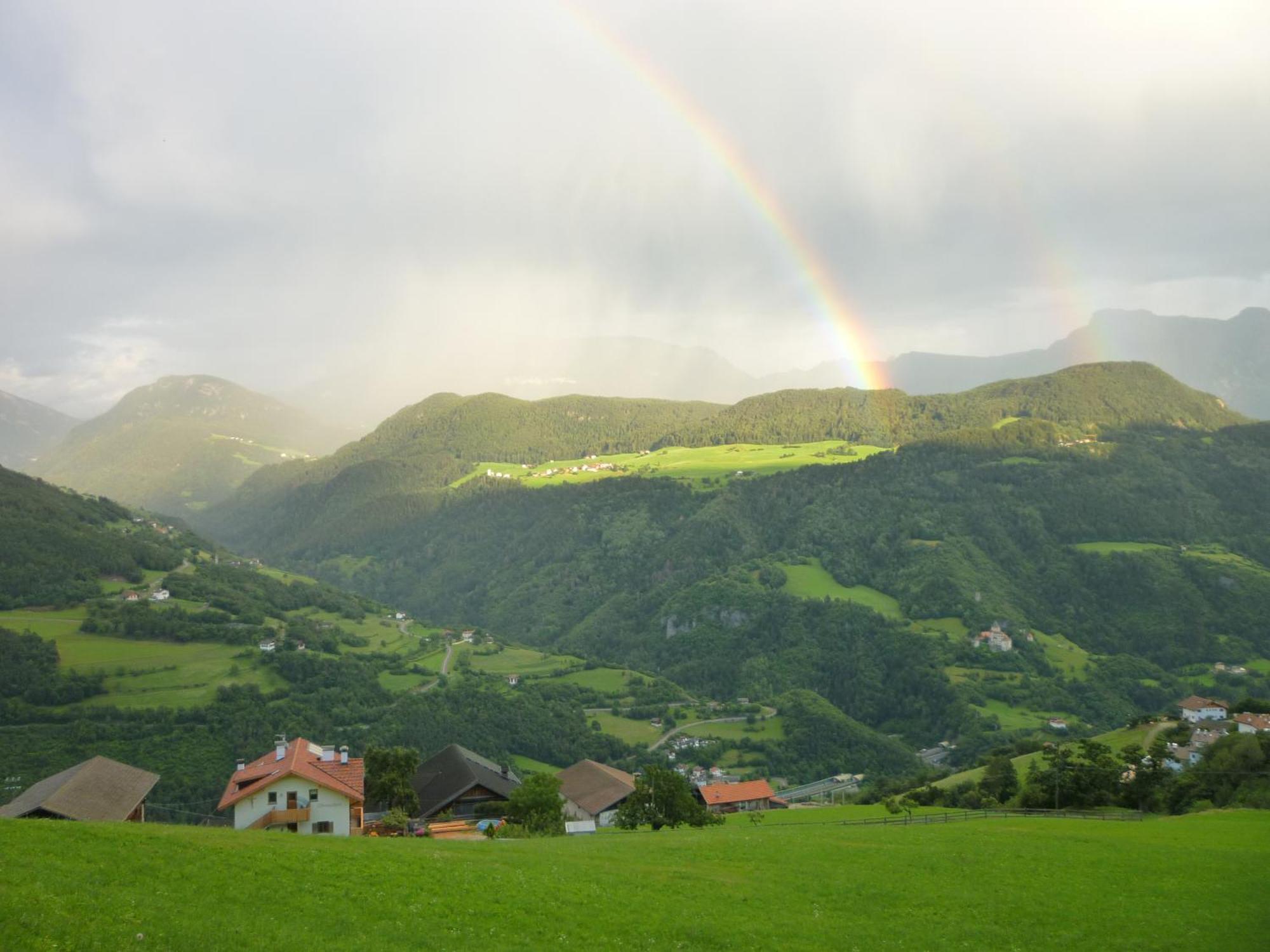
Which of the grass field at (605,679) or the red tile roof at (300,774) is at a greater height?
the red tile roof at (300,774)

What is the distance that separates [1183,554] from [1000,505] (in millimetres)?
33136

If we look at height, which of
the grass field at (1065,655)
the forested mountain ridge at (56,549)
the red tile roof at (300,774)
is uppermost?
the forested mountain ridge at (56,549)

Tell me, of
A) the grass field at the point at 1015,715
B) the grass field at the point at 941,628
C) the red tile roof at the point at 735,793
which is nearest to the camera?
the red tile roof at the point at 735,793

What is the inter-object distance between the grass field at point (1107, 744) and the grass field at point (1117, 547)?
311 ft

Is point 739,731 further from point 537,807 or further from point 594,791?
point 537,807

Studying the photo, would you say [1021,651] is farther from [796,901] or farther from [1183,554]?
[796,901]

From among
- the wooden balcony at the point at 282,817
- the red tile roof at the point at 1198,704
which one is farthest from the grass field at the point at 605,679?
the wooden balcony at the point at 282,817

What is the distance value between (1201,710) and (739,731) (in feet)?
160

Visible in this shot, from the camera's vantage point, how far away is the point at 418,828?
3956cm

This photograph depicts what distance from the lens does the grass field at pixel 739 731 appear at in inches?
4242

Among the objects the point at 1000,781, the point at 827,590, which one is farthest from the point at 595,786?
the point at 827,590

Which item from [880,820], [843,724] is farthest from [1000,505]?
[880,820]

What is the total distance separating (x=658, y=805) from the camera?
39.7 m

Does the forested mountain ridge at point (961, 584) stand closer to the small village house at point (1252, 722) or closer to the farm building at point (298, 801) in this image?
the small village house at point (1252, 722)
